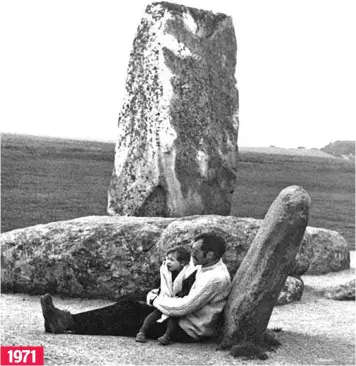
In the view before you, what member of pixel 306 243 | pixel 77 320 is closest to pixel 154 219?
pixel 306 243

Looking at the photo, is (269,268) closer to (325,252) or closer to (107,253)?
(107,253)

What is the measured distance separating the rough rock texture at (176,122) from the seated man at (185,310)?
4.33 m

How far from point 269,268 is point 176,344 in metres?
1.13

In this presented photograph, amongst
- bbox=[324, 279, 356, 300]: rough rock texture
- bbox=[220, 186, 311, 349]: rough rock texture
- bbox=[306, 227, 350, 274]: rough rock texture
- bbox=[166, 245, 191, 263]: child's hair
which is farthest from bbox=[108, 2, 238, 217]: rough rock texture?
bbox=[220, 186, 311, 349]: rough rock texture

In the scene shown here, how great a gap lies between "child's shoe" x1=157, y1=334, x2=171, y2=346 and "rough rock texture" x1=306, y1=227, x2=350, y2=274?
5230mm

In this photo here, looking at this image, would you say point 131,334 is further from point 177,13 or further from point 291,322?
point 177,13

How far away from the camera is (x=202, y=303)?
29.7ft

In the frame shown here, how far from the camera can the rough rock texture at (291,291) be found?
39.4 feet

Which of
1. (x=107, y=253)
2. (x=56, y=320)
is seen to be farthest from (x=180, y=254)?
(x=107, y=253)

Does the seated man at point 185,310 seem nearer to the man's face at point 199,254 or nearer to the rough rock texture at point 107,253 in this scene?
the man's face at point 199,254

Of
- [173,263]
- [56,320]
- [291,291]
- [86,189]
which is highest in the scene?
[173,263]

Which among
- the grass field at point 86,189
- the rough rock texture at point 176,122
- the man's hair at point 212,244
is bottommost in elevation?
the grass field at point 86,189

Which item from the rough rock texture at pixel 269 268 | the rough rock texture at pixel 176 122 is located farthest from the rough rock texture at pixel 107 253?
the rough rock texture at pixel 269 268

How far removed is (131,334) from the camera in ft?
30.7
